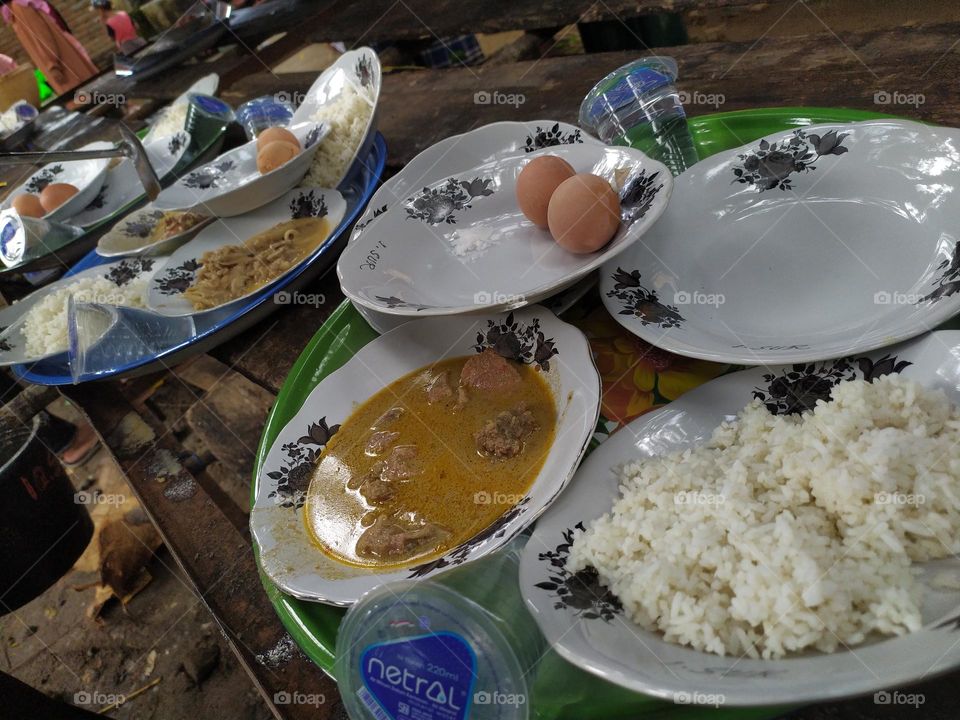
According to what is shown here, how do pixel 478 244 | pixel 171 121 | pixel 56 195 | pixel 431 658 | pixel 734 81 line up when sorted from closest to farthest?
pixel 431 658, pixel 478 244, pixel 734 81, pixel 56 195, pixel 171 121

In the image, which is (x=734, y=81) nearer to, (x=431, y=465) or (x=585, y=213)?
(x=585, y=213)

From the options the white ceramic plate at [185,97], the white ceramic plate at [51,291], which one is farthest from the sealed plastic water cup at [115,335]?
the white ceramic plate at [185,97]

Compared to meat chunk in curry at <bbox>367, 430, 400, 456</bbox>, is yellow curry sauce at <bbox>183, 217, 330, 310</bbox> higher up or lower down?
higher up

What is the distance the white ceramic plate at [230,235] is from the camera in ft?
5.66

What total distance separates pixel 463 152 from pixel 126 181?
5.42ft

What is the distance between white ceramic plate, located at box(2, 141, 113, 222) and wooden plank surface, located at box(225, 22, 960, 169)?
3.75 ft

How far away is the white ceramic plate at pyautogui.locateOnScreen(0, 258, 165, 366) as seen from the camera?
6.14ft

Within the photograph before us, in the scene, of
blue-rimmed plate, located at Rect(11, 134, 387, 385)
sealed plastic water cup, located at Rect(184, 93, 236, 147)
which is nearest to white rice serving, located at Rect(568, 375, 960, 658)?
blue-rimmed plate, located at Rect(11, 134, 387, 385)

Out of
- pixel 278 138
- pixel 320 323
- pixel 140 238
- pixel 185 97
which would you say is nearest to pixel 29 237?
pixel 140 238

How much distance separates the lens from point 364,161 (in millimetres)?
2008

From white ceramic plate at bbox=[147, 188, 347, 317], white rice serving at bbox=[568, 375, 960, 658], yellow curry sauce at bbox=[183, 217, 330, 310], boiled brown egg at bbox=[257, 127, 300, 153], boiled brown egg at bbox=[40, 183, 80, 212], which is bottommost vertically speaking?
white rice serving at bbox=[568, 375, 960, 658]

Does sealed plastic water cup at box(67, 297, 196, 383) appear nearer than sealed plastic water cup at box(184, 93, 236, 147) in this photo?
Yes

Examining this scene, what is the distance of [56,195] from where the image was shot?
2514 mm

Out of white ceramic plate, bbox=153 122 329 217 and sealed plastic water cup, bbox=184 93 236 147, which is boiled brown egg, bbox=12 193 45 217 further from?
white ceramic plate, bbox=153 122 329 217
